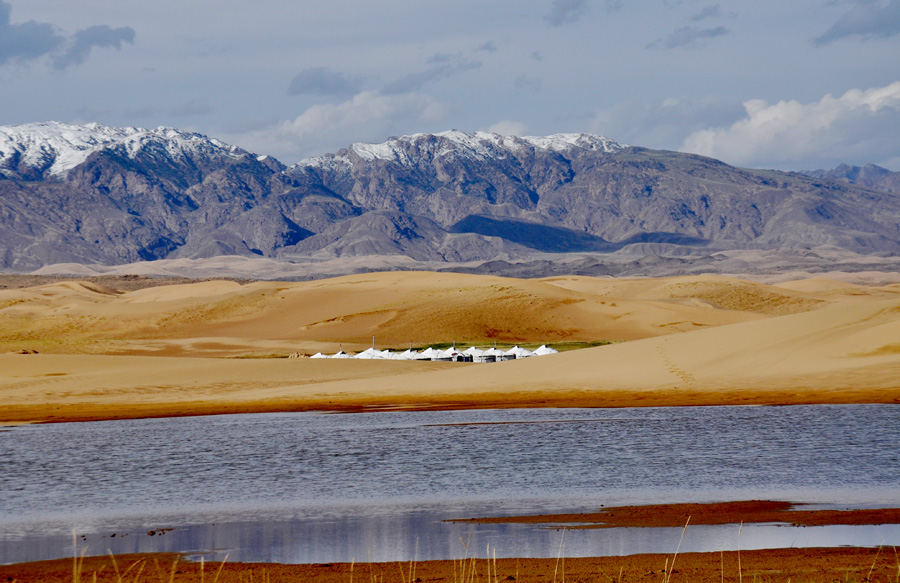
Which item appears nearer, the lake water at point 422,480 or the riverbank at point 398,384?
the lake water at point 422,480

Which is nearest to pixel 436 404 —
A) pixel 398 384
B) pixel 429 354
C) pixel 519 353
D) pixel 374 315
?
pixel 398 384

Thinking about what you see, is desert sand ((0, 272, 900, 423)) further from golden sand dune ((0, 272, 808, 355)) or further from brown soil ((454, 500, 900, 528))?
brown soil ((454, 500, 900, 528))

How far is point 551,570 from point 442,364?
197 ft

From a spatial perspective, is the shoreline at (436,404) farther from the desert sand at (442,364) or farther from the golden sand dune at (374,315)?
the golden sand dune at (374,315)

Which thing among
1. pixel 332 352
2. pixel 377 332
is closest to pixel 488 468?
pixel 332 352

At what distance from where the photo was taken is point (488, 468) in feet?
93.7

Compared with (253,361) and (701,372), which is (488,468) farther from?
(253,361)

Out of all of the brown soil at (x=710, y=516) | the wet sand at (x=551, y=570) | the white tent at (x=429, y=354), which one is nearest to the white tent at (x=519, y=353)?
the white tent at (x=429, y=354)

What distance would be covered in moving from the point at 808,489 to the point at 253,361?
51.8 m

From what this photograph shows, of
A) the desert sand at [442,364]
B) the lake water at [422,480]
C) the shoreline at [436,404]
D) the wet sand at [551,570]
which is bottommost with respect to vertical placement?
the wet sand at [551,570]

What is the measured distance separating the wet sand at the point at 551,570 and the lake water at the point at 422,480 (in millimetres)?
897

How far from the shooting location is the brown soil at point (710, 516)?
20.3 m

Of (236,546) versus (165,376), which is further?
(165,376)

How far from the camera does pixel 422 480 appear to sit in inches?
1053
